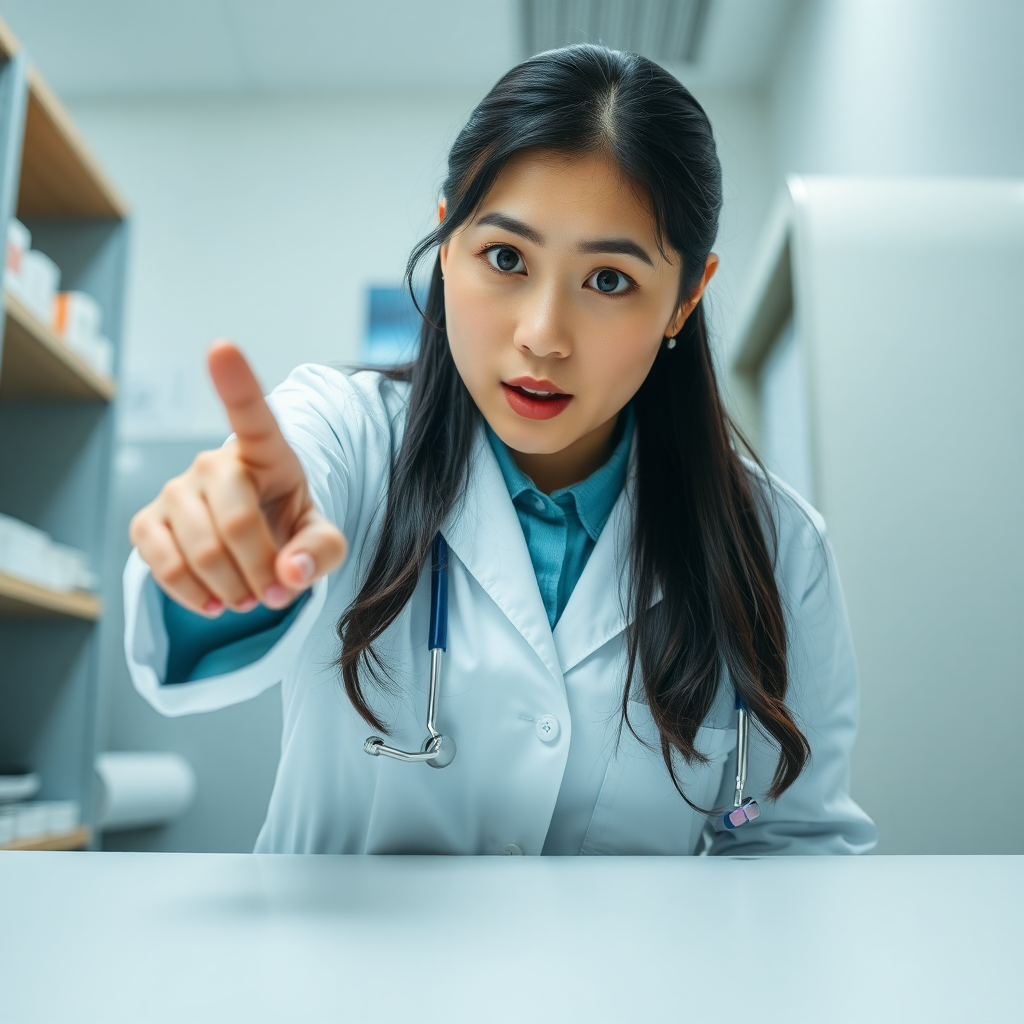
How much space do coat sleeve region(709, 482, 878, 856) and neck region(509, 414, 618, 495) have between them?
0.66ft

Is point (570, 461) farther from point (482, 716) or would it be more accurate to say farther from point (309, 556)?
point (309, 556)

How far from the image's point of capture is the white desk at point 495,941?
40 centimetres

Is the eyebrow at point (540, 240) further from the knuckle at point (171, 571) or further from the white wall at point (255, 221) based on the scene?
the white wall at point (255, 221)

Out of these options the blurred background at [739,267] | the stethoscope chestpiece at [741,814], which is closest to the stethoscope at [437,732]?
the stethoscope chestpiece at [741,814]

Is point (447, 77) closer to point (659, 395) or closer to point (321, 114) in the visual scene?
point (321, 114)

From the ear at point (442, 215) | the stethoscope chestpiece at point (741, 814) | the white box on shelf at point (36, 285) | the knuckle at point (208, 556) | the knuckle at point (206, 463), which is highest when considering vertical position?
the white box on shelf at point (36, 285)

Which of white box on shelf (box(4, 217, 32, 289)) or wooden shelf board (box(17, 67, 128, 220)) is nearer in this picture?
white box on shelf (box(4, 217, 32, 289))

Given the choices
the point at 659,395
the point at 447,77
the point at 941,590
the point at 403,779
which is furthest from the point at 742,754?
the point at 447,77

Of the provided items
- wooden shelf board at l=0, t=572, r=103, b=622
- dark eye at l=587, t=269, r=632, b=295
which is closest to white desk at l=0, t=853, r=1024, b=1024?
dark eye at l=587, t=269, r=632, b=295

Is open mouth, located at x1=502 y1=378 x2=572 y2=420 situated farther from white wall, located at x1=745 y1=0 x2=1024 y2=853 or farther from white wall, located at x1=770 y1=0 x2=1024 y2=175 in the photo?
white wall, located at x1=770 y1=0 x2=1024 y2=175

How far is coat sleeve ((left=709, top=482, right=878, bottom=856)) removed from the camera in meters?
1.01

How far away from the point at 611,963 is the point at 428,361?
0.70 meters

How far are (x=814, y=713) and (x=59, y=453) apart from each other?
185 centimetres

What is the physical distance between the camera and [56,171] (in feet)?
7.04
